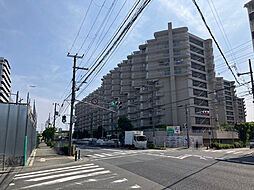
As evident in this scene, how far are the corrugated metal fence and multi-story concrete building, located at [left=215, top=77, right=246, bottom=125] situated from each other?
2580 inches

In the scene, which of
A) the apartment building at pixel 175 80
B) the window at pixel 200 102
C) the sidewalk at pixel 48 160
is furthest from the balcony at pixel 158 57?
the sidewalk at pixel 48 160

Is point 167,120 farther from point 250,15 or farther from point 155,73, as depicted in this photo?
point 250,15

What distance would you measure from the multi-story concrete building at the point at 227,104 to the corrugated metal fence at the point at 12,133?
6553cm

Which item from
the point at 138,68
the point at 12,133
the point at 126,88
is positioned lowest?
the point at 12,133

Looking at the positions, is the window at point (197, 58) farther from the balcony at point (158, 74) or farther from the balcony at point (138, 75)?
the balcony at point (138, 75)

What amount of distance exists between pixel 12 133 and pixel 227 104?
9074 cm

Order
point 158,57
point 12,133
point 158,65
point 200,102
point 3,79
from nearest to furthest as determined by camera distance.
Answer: point 12,133 → point 200,102 → point 158,57 → point 158,65 → point 3,79

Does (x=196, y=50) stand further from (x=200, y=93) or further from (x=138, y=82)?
(x=138, y=82)

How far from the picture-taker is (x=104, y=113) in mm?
83688

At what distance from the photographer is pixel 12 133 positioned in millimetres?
12438

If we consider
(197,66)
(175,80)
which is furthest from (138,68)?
(197,66)

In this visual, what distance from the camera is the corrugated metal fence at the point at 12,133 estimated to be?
39.5ft

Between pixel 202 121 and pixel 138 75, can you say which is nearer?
pixel 202 121

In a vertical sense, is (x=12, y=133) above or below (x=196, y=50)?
below
